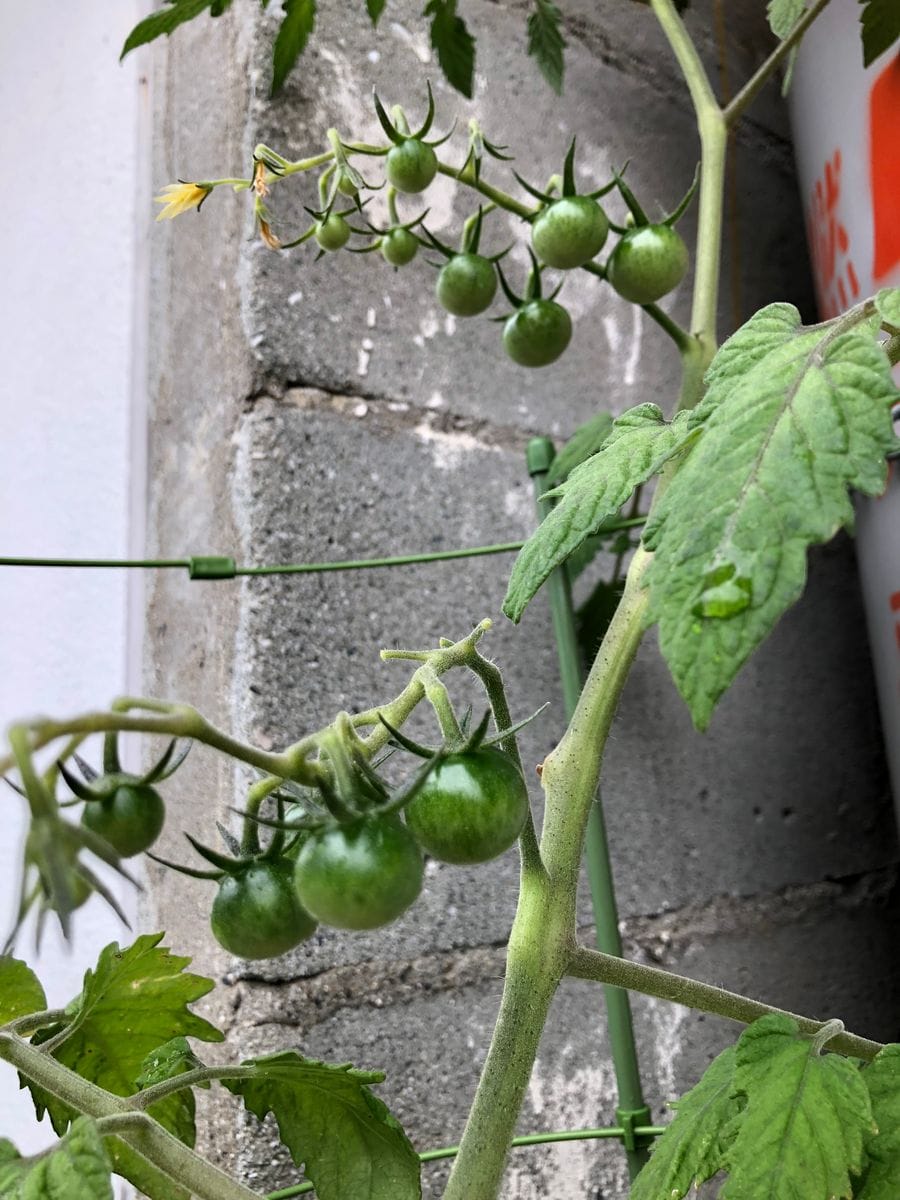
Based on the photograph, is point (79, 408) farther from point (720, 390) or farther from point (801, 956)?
point (801, 956)

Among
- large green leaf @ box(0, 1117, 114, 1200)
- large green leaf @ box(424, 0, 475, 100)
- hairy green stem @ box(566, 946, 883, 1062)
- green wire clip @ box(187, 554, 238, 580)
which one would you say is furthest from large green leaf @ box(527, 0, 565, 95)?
Result: large green leaf @ box(0, 1117, 114, 1200)

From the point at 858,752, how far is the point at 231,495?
0.78 meters

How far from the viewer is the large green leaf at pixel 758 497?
1.06 feet

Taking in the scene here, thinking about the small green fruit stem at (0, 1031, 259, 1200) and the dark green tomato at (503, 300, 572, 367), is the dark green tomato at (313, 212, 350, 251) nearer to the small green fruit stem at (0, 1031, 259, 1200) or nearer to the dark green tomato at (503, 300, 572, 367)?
the dark green tomato at (503, 300, 572, 367)

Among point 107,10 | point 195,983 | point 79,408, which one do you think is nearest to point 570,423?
point 79,408

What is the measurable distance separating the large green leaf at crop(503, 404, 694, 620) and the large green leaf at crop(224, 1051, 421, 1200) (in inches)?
9.5

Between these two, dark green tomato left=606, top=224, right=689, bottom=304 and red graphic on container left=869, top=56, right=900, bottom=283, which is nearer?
dark green tomato left=606, top=224, right=689, bottom=304

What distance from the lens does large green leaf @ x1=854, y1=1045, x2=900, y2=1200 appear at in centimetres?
46

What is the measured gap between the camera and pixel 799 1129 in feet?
1.47

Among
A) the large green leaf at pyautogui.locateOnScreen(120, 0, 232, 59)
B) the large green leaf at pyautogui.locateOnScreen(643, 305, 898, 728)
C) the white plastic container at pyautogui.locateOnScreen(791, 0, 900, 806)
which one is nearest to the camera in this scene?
the large green leaf at pyautogui.locateOnScreen(643, 305, 898, 728)

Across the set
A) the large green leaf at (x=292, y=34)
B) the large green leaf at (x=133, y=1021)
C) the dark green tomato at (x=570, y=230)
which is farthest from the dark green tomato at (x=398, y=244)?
the large green leaf at (x=133, y=1021)

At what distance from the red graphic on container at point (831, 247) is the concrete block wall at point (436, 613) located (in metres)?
0.22

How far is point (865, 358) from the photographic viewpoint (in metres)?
0.38

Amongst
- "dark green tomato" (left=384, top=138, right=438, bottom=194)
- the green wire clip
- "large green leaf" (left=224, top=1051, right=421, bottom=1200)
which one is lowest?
"large green leaf" (left=224, top=1051, right=421, bottom=1200)
